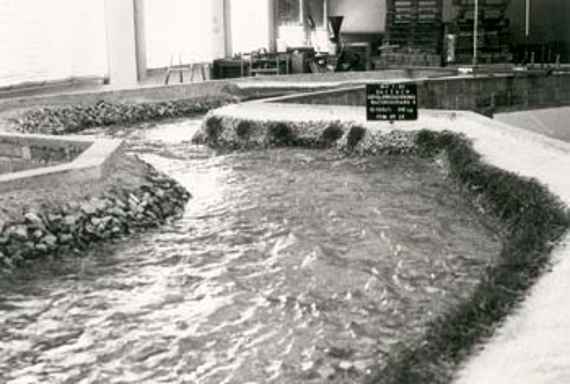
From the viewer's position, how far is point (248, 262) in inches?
294

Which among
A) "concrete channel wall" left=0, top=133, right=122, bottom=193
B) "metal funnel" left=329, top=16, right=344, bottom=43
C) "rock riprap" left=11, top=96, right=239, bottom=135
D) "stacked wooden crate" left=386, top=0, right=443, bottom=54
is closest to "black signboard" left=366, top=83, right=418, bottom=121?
"concrete channel wall" left=0, top=133, right=122, bottom=193

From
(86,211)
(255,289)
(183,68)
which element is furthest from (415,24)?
(255,289)

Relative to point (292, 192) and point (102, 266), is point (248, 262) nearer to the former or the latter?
point (102, 266)

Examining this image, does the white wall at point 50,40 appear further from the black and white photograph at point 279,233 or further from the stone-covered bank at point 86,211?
the stone-covered bank at point 86,211

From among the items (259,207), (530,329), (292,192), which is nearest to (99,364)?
(530,329)

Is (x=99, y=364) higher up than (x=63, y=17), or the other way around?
(x=63, y=17)

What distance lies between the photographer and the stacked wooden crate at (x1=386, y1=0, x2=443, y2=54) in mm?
24000

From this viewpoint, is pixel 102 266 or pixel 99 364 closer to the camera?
pixel 99 364

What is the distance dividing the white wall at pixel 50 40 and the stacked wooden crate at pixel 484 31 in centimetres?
939

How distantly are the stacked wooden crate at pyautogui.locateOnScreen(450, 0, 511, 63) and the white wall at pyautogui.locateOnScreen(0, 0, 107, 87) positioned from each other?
939cm

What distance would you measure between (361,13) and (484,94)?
12348mm

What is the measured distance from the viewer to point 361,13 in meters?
29.4

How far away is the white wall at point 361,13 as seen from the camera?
29.0 meters

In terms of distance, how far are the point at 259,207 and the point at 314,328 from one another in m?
3.73
